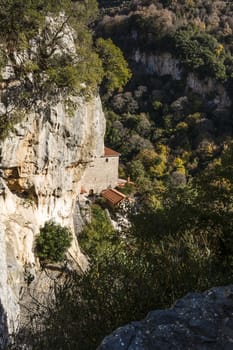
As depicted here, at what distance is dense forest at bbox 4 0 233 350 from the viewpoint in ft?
21.4

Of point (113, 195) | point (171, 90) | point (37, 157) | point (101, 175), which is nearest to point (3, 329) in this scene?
point (37, 157)

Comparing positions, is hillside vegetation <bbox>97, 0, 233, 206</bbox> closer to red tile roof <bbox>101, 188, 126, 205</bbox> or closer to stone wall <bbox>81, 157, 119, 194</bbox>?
stone wall <bbox>81, 157, 119, 194</bbox>

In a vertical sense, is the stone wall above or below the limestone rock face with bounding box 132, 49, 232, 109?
below

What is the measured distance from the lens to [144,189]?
32750mm

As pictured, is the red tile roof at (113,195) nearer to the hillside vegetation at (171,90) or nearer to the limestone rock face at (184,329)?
the hillside vegetation at (171,90)

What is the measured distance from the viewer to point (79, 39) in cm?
1563

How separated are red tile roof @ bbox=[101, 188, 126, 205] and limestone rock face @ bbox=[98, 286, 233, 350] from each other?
23.6 meters

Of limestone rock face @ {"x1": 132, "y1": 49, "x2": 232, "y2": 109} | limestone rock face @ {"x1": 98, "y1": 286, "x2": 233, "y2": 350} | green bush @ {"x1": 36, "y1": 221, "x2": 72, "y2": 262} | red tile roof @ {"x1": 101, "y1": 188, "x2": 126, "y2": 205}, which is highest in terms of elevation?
limestone rock face @ {"x1": 132, "y1": 49, "x2": 232, "y2": 109}

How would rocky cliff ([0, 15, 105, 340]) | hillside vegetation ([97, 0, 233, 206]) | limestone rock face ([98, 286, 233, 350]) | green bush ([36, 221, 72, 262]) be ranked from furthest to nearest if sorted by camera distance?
hillside vegetation ([97, 0, 233, 206]) < green bush ([36, 221, 72, 262]) < rocky cliff ([0, 15, 105, 340]) < limestone rock face ([98, 286, 233, 350])

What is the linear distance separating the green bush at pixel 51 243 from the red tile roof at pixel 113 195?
41.6ft

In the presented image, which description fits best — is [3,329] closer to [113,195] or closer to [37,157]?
[37,157]

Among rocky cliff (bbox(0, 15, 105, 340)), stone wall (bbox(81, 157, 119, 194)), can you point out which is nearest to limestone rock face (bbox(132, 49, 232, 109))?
stone wall (bbox(81, 157, 119, 194))

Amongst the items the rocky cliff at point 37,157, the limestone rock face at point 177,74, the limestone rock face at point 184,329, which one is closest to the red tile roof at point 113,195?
the rocky cliff at point 37,157

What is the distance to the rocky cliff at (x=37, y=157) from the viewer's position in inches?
543
